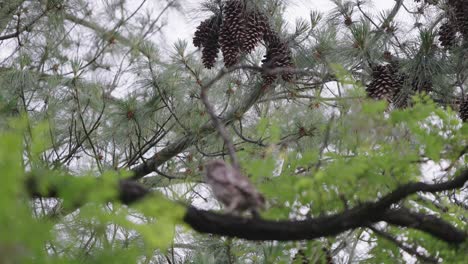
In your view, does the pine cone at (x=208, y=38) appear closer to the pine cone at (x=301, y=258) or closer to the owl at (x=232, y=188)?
the pine cone at (x=301, y=258)

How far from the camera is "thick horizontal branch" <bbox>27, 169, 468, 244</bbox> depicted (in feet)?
3.23

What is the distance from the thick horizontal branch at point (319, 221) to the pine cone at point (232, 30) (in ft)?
4.42

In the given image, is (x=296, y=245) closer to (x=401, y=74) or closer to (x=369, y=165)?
(x=369, y=165)

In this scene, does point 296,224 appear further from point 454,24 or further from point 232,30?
point 454,24

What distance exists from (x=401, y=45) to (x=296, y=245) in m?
1.43

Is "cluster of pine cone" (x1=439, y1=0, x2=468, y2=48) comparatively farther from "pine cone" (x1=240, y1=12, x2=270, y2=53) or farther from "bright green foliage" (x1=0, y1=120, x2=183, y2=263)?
"bright green foliage" (x1=0, y1=120, x2=183, y2=263)

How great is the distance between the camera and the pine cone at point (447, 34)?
8.14ft

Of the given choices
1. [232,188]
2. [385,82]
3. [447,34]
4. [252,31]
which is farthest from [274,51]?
[232,188]

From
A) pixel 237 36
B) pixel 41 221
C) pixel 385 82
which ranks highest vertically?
pixel 237 36

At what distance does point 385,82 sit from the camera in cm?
243

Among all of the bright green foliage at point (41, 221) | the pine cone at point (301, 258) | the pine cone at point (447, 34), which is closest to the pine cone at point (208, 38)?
the pine cone at point (447, 34)

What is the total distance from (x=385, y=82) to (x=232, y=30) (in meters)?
0.56

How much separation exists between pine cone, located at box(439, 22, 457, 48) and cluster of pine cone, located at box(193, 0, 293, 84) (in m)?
0.54

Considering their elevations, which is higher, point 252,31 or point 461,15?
point 461,15
